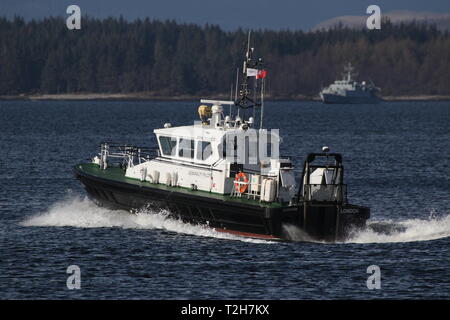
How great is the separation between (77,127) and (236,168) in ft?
229

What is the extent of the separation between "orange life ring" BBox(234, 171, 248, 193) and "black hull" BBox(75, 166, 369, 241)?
1.80ft

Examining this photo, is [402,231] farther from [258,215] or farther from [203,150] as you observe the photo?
[203,150]

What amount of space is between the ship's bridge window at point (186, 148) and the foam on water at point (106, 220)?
2.02m

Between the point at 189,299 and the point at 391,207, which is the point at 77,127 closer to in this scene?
the point at 391,207

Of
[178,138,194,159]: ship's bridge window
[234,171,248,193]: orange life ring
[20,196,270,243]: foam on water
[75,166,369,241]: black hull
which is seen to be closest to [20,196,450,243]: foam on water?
[20,196,270,243]: foam on water

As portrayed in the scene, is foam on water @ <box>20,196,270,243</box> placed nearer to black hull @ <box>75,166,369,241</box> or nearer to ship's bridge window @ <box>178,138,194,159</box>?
black hull @ <box>75,166,369,241</box>

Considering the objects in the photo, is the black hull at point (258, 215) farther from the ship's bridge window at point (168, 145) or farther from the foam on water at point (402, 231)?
the ship's bridge window at point (168, 145)

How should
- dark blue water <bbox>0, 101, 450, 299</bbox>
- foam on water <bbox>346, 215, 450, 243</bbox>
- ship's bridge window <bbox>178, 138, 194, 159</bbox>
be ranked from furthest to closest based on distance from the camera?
1. ship's bridge window <bbox>178, 138, 194, 159</bbox>
2. foam on water <bbox>346, 215, 450, 243</bbox>
3. dark blue water <bbox>0, 101, 450, 299</bbox>

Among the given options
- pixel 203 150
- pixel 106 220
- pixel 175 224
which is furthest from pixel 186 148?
pixel 106 220

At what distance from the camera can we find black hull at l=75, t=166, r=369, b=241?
28.6 m

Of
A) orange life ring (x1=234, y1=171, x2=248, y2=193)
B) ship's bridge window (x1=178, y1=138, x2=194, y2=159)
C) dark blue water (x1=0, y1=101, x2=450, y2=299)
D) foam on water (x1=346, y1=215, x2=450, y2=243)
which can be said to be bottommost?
dark blue water (x1=0, y1=101, x2=450, y2=299)

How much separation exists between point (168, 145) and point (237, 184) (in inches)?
141

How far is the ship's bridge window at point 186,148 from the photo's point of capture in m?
31.8
